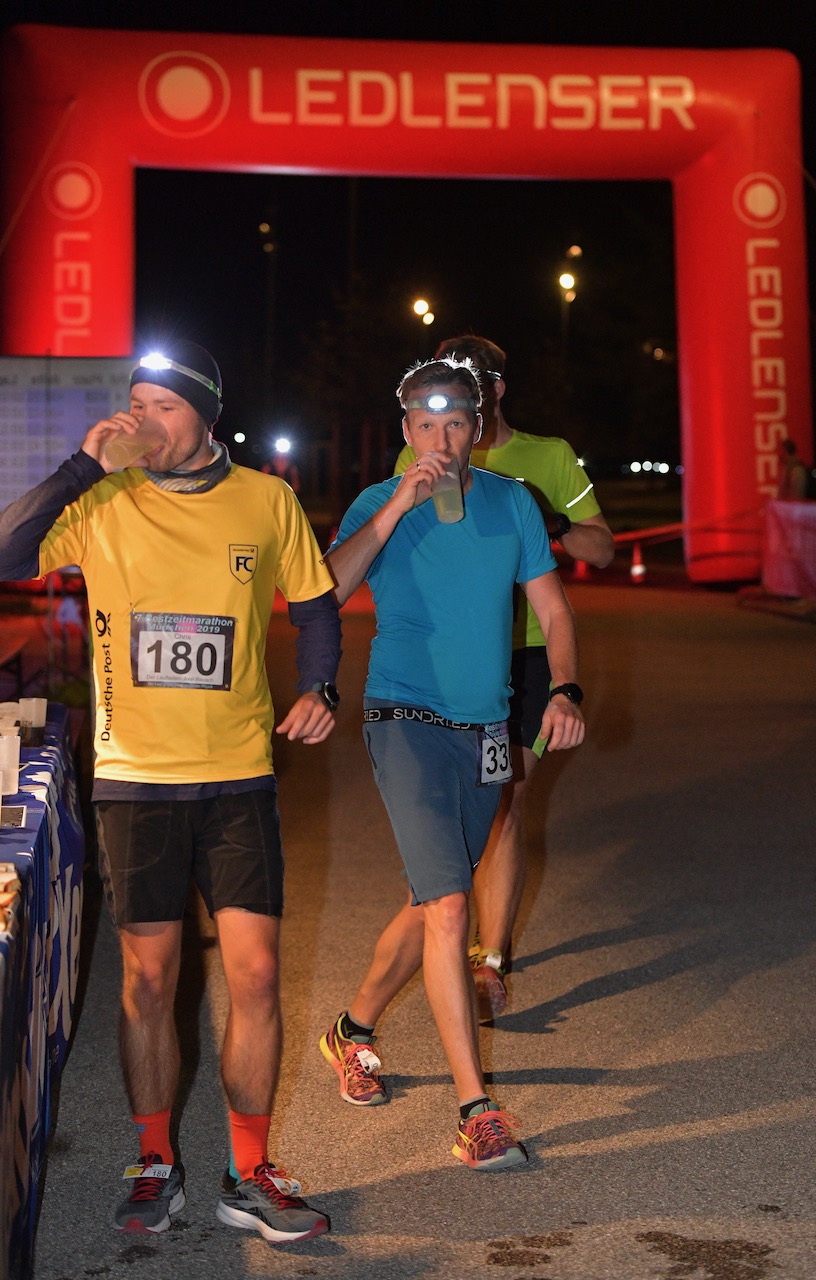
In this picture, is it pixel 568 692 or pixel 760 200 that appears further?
pixel 760 200

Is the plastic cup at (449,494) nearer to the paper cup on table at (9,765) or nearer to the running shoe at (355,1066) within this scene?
the paper cup on table at (9,765)

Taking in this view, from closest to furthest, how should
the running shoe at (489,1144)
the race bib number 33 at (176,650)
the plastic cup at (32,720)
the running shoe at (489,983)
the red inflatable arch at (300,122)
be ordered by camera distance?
the race bib number 33 at (176,650) → the running shoe at (489,1144) → the plastic cup at (32,720) → the running shoe at (489,983) → the red inflatable arch at (300,122)

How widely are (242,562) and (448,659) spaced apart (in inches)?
32.5

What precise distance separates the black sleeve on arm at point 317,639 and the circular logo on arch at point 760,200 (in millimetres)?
17229

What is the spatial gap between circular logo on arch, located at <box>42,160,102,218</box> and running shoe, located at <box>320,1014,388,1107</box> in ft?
46.8

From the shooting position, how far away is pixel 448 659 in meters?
4.58

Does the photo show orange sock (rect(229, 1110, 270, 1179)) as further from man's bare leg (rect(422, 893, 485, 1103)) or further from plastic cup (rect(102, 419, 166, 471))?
plastic cup (rect(102, 419, 166, 471))

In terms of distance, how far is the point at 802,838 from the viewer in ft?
27.8

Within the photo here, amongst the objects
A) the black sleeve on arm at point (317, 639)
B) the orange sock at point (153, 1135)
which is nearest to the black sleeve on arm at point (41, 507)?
the black sleeve on arm at point (317, 639)

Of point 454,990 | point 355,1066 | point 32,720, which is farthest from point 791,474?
point 454,990

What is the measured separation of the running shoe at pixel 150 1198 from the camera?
3.91 m

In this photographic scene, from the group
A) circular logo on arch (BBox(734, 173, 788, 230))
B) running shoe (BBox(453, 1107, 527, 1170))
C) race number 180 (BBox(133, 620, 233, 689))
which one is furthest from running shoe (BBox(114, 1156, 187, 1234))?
circular logo on arch (BBox(734, 173, 788, 230))

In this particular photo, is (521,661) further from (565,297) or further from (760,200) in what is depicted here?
(565,297)

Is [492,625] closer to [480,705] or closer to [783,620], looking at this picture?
[480,705]
